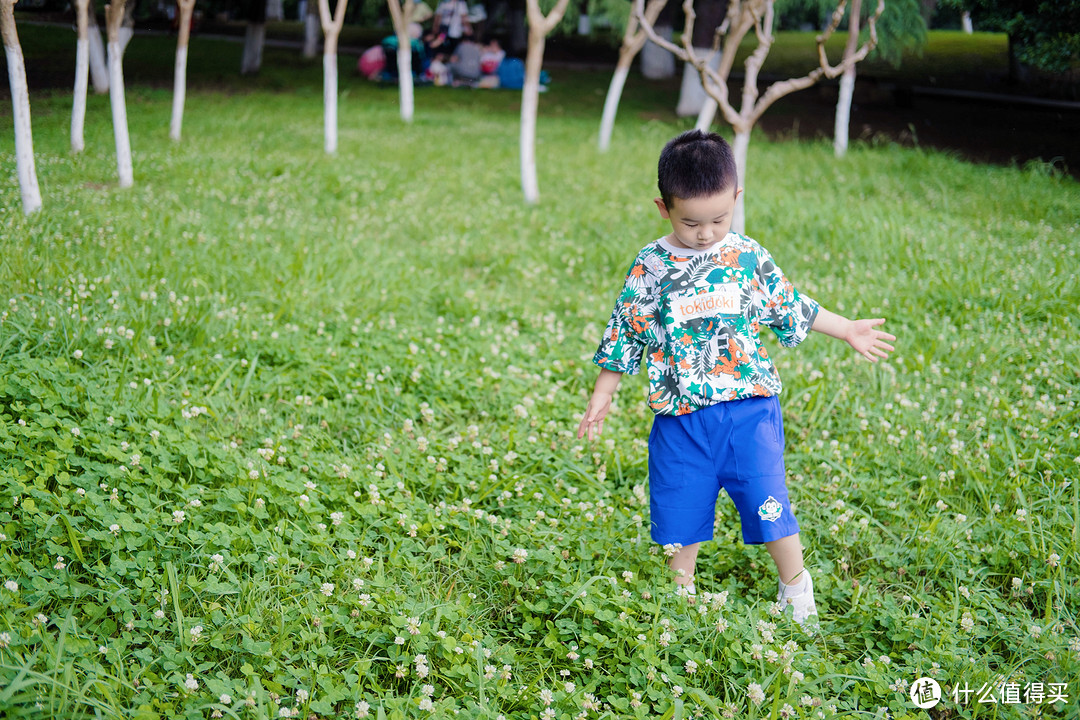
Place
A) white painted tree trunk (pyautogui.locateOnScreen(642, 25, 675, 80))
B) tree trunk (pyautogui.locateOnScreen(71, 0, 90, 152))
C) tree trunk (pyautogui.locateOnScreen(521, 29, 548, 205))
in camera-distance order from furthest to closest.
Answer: white painted tree trunk (pyautogui.locateOnScreen(642, 25, 675, 80)) < tree trunk (pyautogui.locateOnScreen(521, 29, 548, 205)) < tree trunk (pyautogui.locateOnScreen(71, 0, 90, 152))

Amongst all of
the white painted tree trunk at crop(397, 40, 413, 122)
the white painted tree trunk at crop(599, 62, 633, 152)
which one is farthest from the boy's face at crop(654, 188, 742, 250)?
the white painted tree trunk at crop(397, 40, 413, 122)

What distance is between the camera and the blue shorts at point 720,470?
3.08 metres

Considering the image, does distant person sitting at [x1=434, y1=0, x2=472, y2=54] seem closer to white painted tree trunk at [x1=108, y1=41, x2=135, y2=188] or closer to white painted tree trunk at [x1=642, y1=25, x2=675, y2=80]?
white painted tree trunk at [x1=642, y1=25, x2=675, y2=80]

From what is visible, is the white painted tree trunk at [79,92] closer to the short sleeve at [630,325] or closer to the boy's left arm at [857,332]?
the short sleeve at [630,325]

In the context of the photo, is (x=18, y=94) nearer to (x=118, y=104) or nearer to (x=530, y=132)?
(x=118, y=104)

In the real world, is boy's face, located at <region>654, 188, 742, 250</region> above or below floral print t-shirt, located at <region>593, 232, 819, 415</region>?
above

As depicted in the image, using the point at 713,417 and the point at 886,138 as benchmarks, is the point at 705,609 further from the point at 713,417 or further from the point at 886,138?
the point at 886,138

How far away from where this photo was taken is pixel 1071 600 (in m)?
3.35

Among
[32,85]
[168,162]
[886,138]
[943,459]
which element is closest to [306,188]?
[168,162]

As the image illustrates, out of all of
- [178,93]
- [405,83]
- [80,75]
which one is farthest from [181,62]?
[405,83]

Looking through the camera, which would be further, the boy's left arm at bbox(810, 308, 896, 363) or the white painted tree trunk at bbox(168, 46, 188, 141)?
the white painted tree trunk at bbox(168, 46, 188, 141)

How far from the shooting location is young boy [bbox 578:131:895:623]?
10.1 ft

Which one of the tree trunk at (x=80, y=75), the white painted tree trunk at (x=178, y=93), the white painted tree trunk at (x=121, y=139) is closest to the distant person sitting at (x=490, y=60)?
the white painted tree trunk at (x=178, y=93)

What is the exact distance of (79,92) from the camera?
969 centimetres
